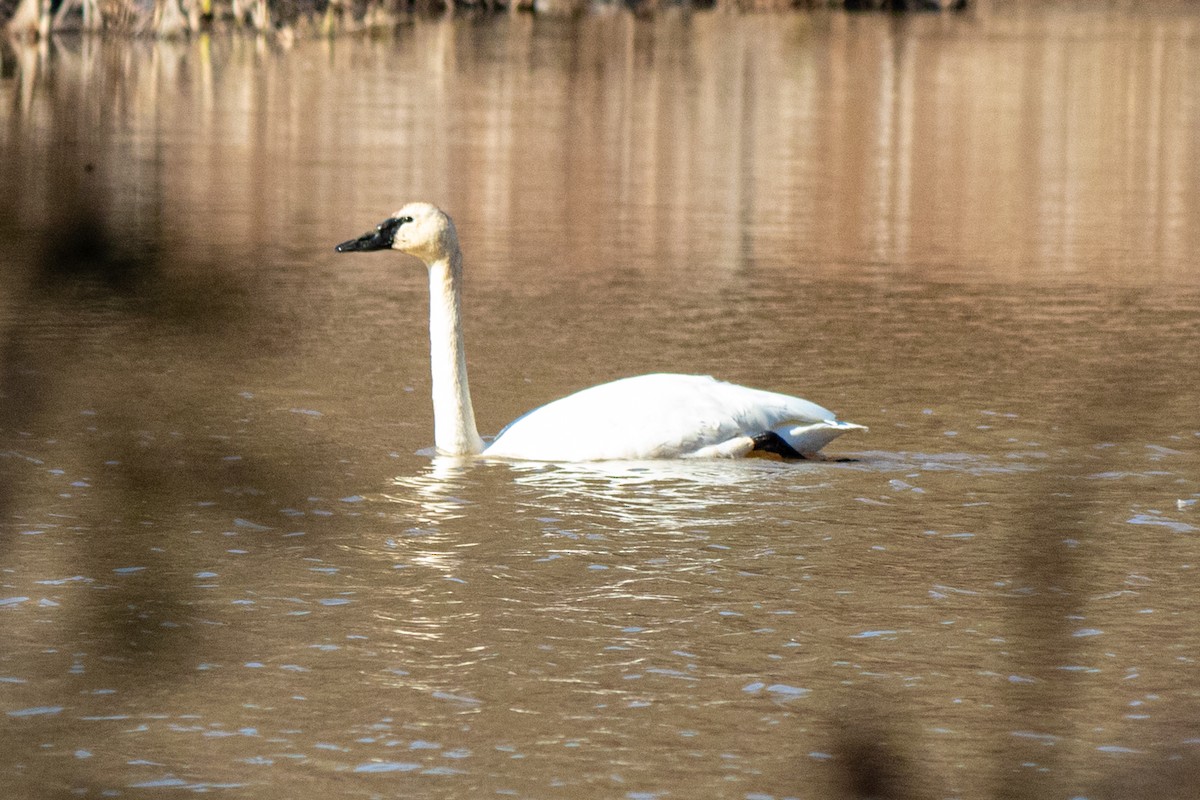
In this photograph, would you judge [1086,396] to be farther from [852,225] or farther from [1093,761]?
→ [852,225]

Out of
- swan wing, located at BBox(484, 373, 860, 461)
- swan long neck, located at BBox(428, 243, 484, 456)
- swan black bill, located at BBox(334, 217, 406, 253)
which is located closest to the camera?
swan wing, located at BBox(484, 373, 860, 461)

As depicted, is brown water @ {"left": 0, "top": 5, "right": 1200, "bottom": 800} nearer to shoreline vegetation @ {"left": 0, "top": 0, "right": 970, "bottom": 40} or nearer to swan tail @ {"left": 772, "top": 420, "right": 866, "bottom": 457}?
swan tail @ {"left": 772, "top": 420, "right": 866, "bottom": 457}

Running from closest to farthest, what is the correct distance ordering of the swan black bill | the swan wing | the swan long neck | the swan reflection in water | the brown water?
the brown water → the swan reflection in water → the swan wing → the swan long neck → the swan black bill

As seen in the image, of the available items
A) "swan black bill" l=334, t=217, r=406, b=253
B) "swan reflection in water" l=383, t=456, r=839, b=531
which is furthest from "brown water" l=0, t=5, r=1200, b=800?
"swan black bill" l=334, t=217, r=406, b=253

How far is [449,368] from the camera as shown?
378 inches

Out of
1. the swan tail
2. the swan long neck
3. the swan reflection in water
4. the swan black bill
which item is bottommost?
the swan reflection in water

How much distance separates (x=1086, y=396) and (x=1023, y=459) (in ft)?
5.78

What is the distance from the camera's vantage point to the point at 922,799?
488 centimetres

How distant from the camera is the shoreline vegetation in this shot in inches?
Answer: 2203

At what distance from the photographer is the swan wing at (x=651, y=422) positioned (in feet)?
30.0

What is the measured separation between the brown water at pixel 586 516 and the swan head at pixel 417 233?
0.85 meters

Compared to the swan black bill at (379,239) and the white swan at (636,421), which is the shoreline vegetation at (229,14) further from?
the white swan at (636,421)

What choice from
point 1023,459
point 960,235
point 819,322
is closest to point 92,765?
point 1023,459

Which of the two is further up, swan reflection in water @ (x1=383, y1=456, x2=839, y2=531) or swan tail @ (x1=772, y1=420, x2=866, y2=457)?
swan tail @ (x1=772, y1=420, x2=866, y2=457)
